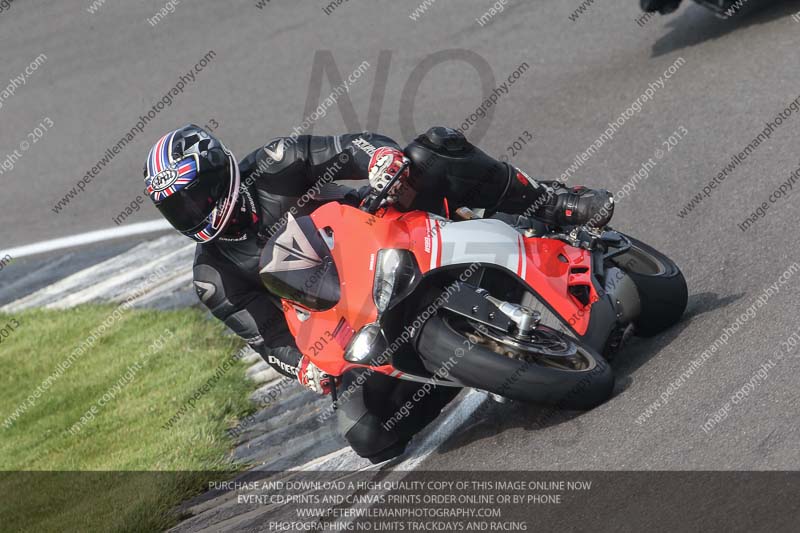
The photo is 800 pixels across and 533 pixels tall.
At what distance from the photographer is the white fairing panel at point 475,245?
16.6 feet

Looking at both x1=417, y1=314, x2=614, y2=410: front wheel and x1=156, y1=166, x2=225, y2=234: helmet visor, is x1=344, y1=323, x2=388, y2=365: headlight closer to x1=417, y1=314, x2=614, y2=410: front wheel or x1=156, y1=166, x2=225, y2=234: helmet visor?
x1=417, y1=314, x2=614, y2=410: front wheel

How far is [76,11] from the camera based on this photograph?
1299 centimetres

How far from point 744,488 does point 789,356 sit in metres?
1.07

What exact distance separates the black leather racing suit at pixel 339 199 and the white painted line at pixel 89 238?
3863 millimetres

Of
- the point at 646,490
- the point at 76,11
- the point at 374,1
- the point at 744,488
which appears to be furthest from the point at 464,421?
the point at 76,11

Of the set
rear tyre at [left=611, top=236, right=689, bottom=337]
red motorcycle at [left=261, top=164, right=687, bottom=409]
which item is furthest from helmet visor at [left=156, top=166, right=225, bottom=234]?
rear tyre at [left=611, top=236, right=689, bottom=337]

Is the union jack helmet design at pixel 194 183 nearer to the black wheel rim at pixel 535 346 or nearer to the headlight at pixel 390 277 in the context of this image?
the headlight at pixel 390 277

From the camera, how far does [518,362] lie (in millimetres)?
4832

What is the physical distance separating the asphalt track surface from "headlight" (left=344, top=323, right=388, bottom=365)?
894 millimetres

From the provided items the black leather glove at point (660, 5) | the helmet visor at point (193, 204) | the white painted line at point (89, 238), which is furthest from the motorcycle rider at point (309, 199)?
the black leather glove at point (660, 5)

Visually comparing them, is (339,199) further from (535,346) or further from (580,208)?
(535,346)

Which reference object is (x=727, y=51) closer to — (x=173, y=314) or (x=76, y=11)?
(x=173, y=314)

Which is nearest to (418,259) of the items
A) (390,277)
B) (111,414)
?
(390,277)

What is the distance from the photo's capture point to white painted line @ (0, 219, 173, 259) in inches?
388
